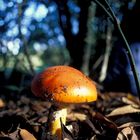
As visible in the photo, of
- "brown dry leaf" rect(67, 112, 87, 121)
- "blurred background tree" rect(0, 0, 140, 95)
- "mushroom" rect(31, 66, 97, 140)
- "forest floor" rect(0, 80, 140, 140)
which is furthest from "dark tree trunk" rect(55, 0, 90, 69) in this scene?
"mushroom" rect(31, 66, 97, 140)

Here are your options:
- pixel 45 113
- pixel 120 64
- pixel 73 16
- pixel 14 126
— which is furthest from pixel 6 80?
pixel 14 126

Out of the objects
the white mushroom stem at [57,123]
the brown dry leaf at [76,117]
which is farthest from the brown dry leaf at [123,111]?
the white mushroom stem at [57,123]

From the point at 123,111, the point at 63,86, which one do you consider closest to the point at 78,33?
the point at 123,111

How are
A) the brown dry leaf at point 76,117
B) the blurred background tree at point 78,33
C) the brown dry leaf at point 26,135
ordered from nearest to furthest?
the brown dry leaf at point 26,135 < the brown dry leaf at point 76,117 < the blurred background tree at point 78,33

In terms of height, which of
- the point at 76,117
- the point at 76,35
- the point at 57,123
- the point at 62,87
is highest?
the point at 62,87

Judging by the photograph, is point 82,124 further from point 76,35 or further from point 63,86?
point 76,35

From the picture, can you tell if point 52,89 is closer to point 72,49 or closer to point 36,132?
point 36,132

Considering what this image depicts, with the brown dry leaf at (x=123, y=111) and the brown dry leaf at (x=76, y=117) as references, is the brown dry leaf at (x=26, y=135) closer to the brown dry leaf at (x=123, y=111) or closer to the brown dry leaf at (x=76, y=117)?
the brown dry leaf at (x=76, y=117)
